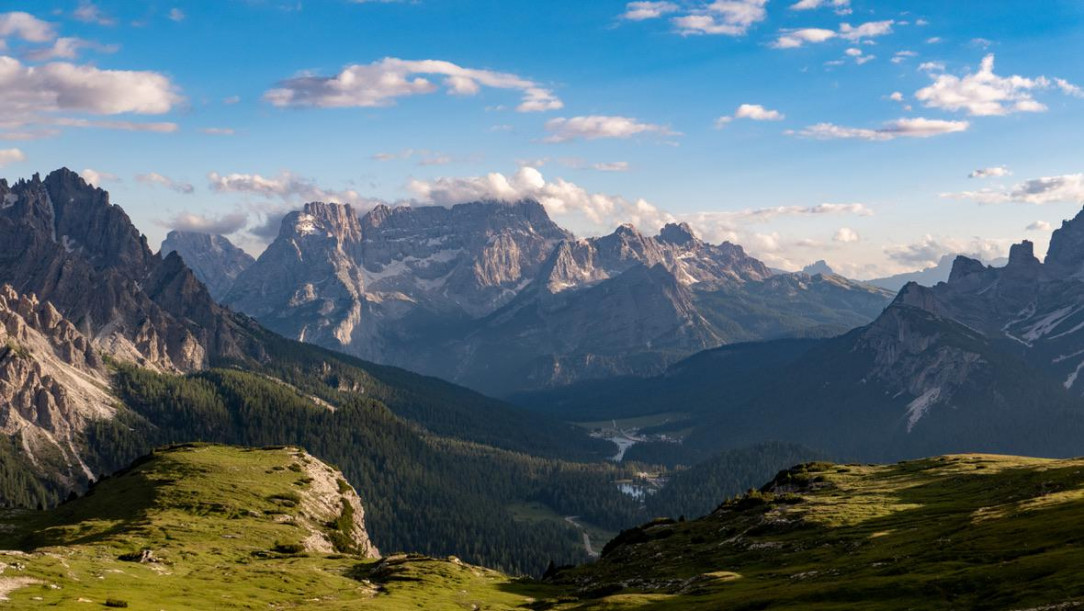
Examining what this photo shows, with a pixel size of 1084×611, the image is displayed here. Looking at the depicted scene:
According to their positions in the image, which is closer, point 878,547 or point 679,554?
point 878,547

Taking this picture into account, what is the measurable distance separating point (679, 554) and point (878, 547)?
1404 inches

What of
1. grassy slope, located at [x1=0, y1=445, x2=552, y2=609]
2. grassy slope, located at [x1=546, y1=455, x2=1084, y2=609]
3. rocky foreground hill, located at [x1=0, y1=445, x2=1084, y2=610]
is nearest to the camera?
grassy slope, located at [x1=546, y1=455, x2=1084, y2=609]

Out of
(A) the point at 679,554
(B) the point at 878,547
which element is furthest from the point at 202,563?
(B) the point at 878,547

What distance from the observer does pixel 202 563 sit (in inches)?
4779

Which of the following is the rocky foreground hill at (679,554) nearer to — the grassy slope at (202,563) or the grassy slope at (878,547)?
the grassy slope at (878,547)

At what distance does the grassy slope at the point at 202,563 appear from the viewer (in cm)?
9288

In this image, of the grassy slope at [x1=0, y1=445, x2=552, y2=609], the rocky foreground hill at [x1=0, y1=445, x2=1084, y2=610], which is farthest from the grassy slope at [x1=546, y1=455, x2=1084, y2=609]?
the grassy slope at [x1=0, y1=445, x2=552, y2=609]

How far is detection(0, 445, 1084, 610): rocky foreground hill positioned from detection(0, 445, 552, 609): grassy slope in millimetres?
463

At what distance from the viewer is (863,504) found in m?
141

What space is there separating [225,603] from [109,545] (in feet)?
137

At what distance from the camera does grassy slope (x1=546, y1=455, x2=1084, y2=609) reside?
249 feet

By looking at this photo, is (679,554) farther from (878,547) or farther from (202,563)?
(202,563)

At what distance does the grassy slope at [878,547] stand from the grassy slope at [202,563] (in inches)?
879

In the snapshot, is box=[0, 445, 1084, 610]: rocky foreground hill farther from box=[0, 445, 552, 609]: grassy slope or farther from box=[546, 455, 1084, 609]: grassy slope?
box=[0, 445, 552, 609]: grassy slope
